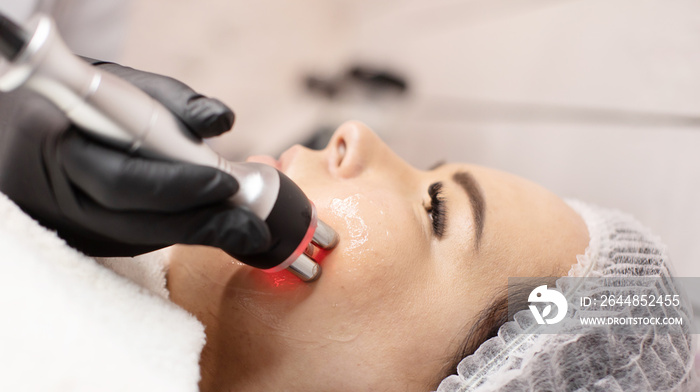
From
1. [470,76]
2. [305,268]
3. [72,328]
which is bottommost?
[72,328]

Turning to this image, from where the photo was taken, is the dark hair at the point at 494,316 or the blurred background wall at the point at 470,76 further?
the blurred background wall at the point at 470,76

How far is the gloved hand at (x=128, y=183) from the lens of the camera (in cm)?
47

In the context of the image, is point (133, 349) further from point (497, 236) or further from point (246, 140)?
point (246, 140)

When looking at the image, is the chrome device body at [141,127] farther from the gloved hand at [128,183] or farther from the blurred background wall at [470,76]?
the blurred background wall at [470,76]

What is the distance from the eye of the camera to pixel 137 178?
18.4 inches

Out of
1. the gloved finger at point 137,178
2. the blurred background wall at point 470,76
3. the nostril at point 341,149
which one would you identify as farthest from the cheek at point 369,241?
the blurred background wall at point 470,76

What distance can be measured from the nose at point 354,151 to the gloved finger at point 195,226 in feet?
0.92

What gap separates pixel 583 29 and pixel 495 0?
0.95ft

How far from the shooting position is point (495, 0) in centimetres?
142

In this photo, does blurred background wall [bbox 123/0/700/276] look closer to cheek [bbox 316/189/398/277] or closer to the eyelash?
the eyelash

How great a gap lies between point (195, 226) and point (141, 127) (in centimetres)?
12

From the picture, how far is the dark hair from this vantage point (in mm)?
693

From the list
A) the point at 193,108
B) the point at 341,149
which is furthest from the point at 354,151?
the point at 193,108

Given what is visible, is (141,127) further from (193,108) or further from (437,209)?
(437,209)
